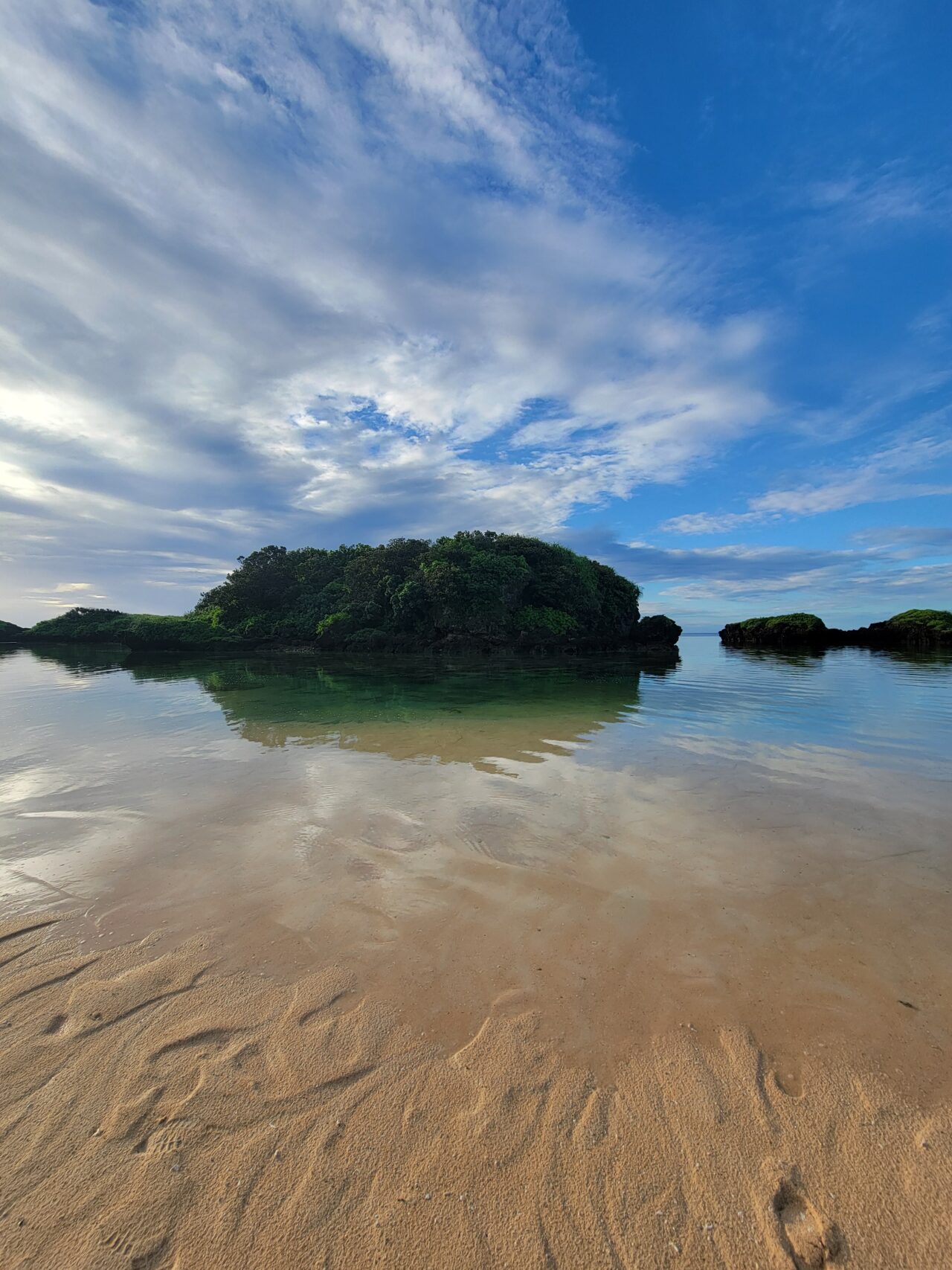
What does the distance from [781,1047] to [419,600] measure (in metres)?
41.0

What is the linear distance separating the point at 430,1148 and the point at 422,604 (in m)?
41.5

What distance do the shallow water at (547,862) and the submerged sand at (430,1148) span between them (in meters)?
0.25

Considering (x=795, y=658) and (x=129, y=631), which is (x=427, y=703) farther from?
(x=129, y=631)

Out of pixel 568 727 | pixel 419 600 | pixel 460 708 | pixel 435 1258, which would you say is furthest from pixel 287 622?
pixel 435 1258

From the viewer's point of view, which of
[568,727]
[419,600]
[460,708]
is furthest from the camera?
[419,600]

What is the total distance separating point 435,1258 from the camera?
184 centimetres

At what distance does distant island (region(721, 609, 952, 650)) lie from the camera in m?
45.7

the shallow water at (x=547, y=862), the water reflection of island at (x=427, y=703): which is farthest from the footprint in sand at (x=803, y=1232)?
the water reflection of island at (x=427, y=703)

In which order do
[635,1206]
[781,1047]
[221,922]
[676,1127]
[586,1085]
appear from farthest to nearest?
[221,922] → [781,1047] → [586,1085] → [676,1127] → [635,1206]

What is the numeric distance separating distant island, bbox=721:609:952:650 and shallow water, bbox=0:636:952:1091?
43677 millimetres

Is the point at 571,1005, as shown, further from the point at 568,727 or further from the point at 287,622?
the point at 287,622

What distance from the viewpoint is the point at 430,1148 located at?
2197mm

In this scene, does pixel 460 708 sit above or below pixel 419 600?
below

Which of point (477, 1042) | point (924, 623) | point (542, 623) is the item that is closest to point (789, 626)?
point (924, 623)
